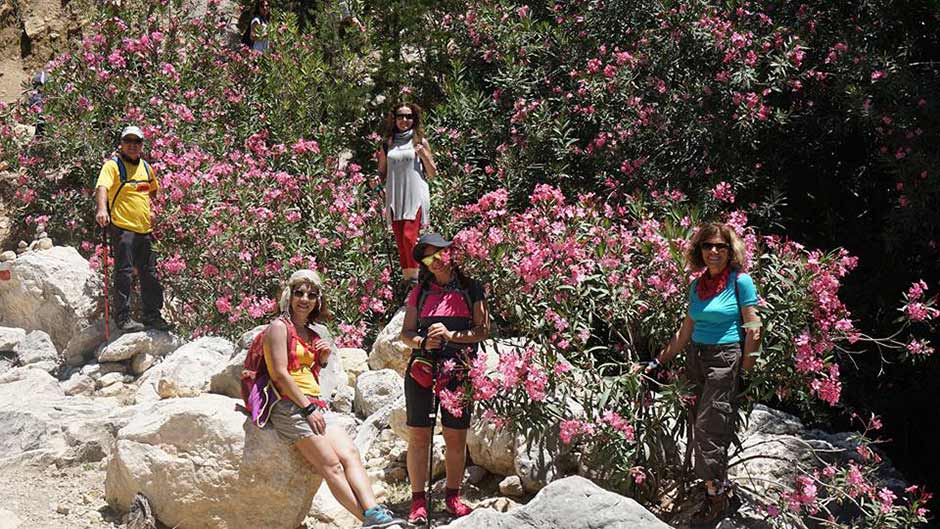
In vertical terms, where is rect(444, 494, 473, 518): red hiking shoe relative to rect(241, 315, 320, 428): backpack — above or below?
below

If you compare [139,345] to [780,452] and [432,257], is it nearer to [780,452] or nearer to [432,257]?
[432,257]

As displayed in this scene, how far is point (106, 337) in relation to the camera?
823cm

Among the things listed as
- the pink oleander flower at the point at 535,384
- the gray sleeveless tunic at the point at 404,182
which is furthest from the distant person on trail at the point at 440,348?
the gray sleeveless tunic at the point at 404,182

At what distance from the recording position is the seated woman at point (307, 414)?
4.83m

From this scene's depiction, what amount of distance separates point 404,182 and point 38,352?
3.45 metres

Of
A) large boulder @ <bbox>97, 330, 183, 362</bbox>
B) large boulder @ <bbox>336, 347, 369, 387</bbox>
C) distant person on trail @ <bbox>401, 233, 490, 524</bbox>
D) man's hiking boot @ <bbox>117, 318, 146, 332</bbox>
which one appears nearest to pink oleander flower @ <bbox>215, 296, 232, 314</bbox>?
large boulder @ <bbox>97, 330, 183, 362</bbox>

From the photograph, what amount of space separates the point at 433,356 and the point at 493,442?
0.84 metres

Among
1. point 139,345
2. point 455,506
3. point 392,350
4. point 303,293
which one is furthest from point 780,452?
point 139,345

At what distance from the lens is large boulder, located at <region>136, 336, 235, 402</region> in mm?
6840

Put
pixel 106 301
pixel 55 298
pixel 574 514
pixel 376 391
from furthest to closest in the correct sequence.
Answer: pixel 55 298 → pixel 106 301 → pixel 376 391 → pixel 574 514

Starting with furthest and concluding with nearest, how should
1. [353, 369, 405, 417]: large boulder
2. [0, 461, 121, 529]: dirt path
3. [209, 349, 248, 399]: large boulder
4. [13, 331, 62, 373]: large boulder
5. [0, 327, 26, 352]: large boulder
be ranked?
1. [0, 327, 26, 352]: large boulder
2. [13, 331, 62, 373]: large boulder
3. [353, 369, 405, 417]: large boulder
4. [209, 349, 248, 399]: large boulder
5. [0, 461, 121, 529]: dirt path

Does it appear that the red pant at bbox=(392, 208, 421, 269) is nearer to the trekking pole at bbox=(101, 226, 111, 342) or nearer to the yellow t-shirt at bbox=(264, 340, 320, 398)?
the trekking pole at bbox=(101, 226, 111, 342)

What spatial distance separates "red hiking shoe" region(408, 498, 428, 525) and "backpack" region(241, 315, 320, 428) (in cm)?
87

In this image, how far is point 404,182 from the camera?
7500 millimetres
